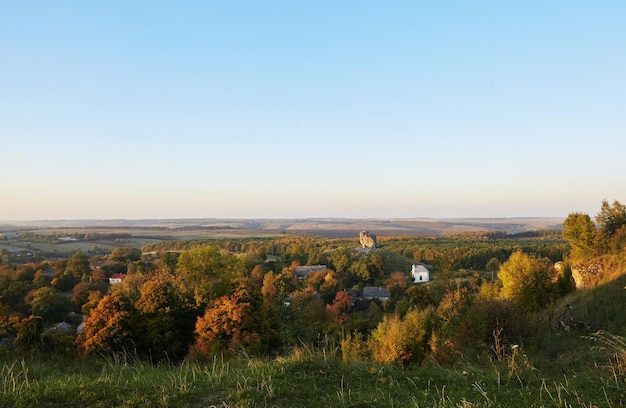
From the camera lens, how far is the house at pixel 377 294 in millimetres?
52438

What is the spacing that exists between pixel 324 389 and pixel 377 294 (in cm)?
5060

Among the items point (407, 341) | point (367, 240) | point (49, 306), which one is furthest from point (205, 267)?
point (367, 240)

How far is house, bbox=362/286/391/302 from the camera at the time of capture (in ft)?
172

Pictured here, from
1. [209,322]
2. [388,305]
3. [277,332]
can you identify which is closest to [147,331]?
[209,322]

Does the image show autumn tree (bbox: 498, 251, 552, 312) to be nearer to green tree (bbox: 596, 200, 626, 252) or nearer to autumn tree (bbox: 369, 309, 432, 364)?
green tree (bbox: 596, 200, 626, 252)

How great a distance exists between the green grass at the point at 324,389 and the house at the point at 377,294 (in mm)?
47669

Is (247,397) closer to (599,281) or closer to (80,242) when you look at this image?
(599,281)

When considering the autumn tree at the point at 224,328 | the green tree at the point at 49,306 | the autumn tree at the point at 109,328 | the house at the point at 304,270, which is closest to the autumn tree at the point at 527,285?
the autumn tree at the point at 224,328

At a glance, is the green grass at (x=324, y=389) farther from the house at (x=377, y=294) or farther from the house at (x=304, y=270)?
the house at (x=304, y=270)

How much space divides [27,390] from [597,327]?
74.5 ft

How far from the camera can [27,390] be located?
4.68 m

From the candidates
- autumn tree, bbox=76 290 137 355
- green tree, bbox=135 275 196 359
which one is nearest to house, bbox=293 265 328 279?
green tree, bbox=135 275 196 359

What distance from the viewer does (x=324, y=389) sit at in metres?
5.03

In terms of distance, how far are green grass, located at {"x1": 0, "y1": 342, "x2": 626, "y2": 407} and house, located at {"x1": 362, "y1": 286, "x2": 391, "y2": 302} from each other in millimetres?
47669
